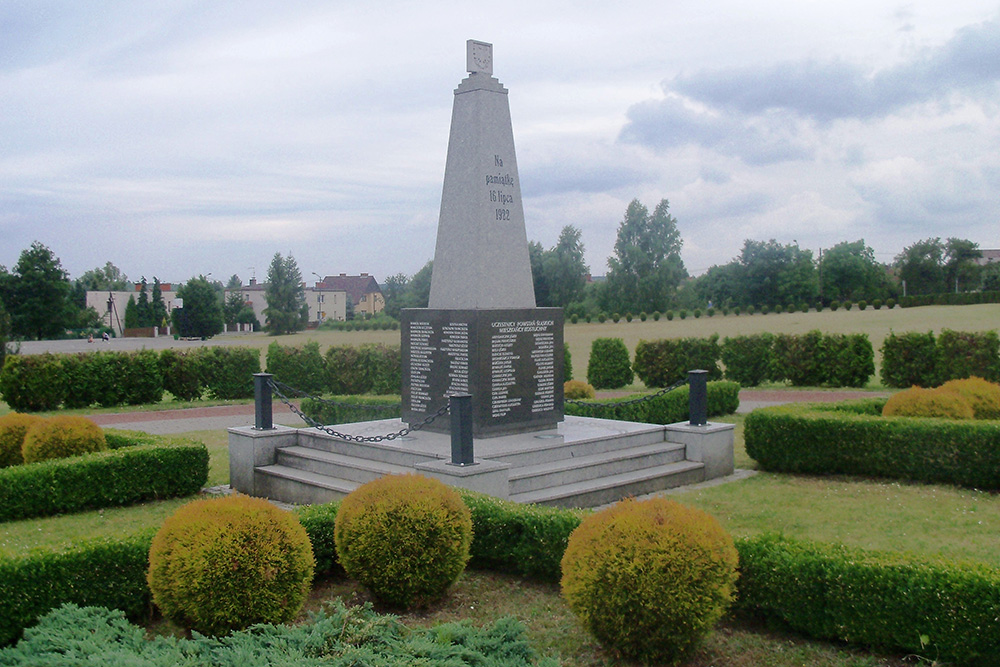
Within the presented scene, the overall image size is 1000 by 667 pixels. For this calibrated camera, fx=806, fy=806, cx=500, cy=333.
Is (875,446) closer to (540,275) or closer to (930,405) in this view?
(930,405)

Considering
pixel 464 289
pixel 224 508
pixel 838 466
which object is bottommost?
pixel 838 466

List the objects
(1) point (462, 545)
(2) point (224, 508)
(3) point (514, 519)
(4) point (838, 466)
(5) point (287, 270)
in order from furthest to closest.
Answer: (5) point (287, 270), (4) point (838, 466), (3) point (514, 519), (1) point (462, 545), (2) point (224, 508)

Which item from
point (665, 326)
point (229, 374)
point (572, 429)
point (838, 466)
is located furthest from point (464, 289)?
point (665, 326)

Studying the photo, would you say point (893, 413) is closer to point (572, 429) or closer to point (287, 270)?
point (572, 429)

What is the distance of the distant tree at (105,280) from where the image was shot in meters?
97.2

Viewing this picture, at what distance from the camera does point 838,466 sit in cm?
1160

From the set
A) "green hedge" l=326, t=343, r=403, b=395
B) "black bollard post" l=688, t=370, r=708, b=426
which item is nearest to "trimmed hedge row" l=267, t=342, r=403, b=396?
"green hedge" l=326, t=343, r=403, b=395

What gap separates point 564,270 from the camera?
64.2 m

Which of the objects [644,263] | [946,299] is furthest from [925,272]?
[644,263]

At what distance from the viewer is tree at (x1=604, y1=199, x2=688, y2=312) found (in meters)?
62.7

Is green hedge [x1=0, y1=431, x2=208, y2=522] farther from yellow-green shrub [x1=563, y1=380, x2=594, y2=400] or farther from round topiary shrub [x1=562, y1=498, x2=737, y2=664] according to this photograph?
yellow-green shrub [x1=563, y1=380, x2=594, y2=400]

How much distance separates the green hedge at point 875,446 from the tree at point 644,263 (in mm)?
50662

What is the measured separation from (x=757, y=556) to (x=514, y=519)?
2.14 metres

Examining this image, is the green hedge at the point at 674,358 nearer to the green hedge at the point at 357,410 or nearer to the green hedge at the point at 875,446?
the green hedge at the point at 357,410
